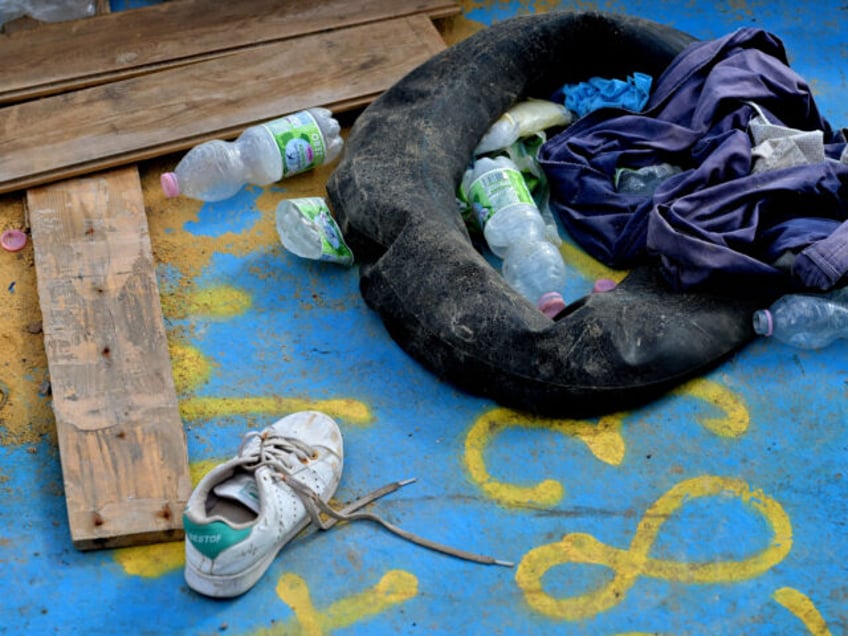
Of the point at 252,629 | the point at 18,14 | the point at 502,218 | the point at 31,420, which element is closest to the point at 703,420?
the point at 502,218

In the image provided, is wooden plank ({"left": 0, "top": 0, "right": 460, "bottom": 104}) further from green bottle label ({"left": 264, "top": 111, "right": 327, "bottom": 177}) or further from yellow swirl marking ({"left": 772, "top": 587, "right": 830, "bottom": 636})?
yellow swirl marking ({"left": 772, "top": 587, "right": 830, "bottom": 636})

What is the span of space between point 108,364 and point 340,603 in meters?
0.80

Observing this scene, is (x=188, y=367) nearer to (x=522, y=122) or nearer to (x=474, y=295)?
(x=474, y=295)

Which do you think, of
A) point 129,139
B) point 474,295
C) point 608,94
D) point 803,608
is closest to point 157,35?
point 129,139

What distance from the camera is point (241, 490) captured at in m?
2.11

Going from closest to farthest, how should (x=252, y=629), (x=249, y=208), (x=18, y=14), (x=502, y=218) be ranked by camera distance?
(x=252, y=629) → (x=502, y=218) → (x=249, y=208) → (x=18, y=14)

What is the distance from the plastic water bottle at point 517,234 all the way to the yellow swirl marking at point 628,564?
676mm

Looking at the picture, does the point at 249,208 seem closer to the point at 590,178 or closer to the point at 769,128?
the point at 590,178

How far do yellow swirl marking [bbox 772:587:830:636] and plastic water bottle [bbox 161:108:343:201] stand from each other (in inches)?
65.6

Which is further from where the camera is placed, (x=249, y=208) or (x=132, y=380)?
(x=249, y=208)

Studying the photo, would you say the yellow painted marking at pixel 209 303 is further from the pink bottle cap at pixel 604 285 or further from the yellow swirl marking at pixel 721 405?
the yellow swirl marking at pixel 721 405

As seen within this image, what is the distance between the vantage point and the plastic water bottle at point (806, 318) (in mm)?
2502

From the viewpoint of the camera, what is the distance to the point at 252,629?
2.04 metres

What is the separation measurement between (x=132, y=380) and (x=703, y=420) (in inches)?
51.1
